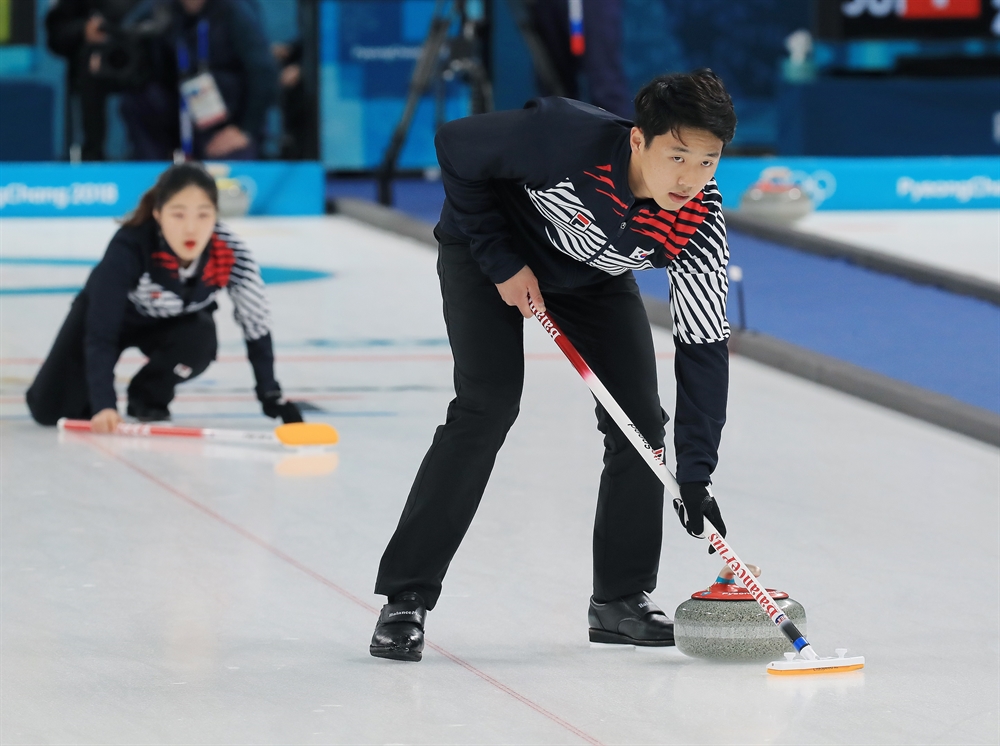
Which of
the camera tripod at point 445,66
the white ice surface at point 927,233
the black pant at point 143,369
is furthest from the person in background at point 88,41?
the black pant at point 143,369

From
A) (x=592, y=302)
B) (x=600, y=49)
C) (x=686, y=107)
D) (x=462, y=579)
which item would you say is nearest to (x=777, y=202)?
(x=600, y=49)

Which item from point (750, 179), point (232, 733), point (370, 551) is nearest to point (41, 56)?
point (750, 179)

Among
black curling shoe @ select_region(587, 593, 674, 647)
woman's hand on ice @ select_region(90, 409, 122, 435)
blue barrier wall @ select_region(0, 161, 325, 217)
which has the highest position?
black curling shoe @ select_region(587, 593, 674, 647)

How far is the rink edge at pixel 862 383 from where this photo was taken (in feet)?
16.5

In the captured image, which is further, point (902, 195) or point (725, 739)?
point (902, 195)

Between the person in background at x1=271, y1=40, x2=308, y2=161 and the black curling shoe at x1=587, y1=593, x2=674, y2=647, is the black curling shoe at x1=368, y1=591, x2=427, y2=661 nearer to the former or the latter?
the black curling shoe at x1=587, y1=593, x2=674, y2=647

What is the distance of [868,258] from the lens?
8.42 metres

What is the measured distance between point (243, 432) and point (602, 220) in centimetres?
227

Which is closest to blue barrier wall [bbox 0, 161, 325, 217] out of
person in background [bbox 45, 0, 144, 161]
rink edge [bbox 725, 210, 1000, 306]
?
person in background [bbox 45, 0, 144, 161]

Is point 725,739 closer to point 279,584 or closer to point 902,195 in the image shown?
point 279,584

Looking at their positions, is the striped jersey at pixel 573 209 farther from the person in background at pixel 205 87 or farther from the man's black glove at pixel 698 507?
the person in background at pixel 205 87

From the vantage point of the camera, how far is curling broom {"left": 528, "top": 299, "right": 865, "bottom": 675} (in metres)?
2.87

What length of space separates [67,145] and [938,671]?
9150mm

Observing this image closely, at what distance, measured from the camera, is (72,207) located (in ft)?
34.7
